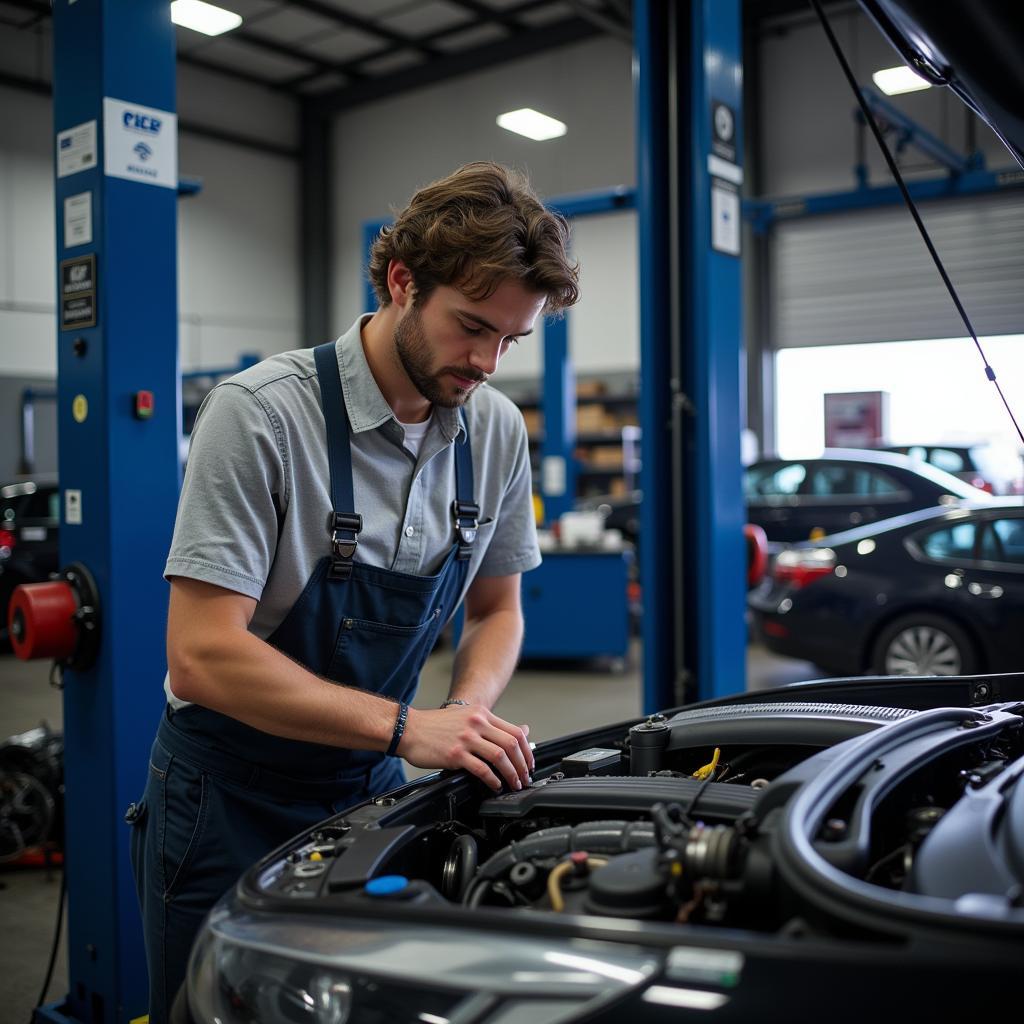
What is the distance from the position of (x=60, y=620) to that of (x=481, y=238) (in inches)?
54.8

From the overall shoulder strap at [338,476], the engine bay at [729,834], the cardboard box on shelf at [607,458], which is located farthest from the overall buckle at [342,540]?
the cardboard box on shelf at [607,458]

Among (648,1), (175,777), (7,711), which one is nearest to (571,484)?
(7,711)

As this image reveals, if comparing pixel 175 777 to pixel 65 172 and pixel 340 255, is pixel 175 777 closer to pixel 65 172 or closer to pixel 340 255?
pixel 65 172

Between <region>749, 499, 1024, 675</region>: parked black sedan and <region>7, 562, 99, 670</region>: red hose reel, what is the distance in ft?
14.0

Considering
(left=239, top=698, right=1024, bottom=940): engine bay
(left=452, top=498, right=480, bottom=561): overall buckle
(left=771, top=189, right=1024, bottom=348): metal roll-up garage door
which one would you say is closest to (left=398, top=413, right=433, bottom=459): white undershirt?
(left=452, top=498, right=480, bottom=561): overall buckle

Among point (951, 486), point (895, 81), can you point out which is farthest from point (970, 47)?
point (895, 81)

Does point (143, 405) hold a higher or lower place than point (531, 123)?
lower

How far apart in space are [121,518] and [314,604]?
97cm

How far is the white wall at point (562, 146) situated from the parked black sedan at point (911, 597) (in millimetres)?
6128

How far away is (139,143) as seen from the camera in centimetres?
238

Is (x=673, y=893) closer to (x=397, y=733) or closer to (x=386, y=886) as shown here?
(x=386, y=886)

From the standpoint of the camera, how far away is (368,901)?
1005 millimetres

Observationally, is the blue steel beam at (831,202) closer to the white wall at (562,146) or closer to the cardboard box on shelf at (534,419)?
Answer: the white wall at (562,146)

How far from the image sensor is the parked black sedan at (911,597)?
5293mm
